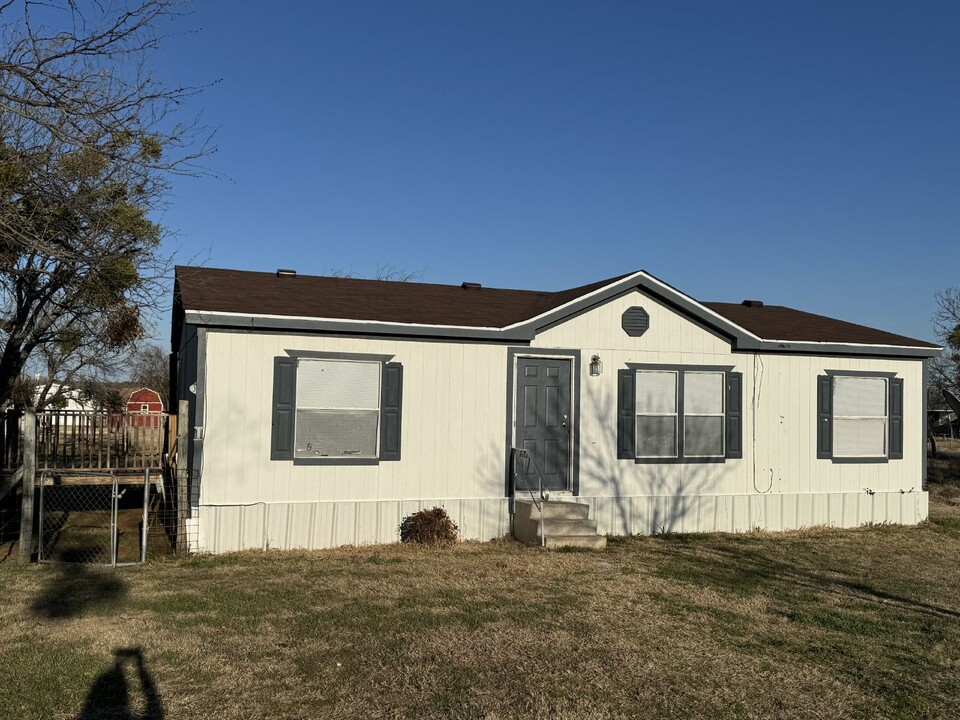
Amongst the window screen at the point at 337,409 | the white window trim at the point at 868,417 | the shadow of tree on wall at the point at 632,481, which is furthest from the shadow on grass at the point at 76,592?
the white window trim at the point at 868,417

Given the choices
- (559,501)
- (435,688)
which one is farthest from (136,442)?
(435,688)

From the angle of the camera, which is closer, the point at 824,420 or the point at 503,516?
the point at 503,516

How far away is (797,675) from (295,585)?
495cm

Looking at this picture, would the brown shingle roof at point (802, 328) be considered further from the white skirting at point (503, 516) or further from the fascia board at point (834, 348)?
the white skirting at point (503, 516)

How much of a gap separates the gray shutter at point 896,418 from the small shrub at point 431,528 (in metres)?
7.73

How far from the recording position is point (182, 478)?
1062 centimetres

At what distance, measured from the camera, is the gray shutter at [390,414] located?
1138 cm

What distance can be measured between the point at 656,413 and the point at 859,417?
146 inches

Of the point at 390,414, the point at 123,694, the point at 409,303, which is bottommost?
the point at 123,694

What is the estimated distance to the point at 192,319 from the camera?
33.9 feet

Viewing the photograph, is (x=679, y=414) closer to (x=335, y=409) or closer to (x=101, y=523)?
(x=335, y=409)

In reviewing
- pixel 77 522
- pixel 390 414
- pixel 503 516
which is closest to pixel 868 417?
pixel 503 516

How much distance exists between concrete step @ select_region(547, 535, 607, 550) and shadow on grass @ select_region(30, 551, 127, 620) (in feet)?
17.3

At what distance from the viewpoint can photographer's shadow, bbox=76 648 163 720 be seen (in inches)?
204
